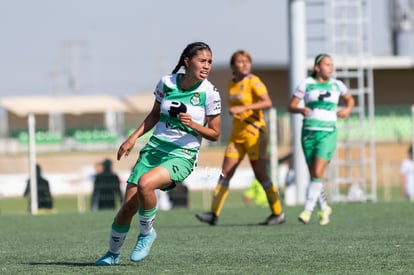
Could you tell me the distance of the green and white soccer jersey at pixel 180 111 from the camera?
9359 millimetres

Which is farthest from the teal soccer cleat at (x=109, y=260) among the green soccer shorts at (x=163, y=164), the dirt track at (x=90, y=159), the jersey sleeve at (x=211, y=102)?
the dirt track at (x=90, y=159)

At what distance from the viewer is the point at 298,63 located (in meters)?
23.0

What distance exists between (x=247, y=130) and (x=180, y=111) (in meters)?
5.55

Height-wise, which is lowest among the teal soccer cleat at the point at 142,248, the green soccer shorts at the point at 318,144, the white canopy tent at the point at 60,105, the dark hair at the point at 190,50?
the white canopy tent at the point at 60,105

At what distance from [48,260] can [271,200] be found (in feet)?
16.9

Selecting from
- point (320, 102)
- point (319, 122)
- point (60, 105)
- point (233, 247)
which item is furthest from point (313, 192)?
point (60, 105)

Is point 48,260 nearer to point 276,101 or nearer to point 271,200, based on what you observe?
point 271,200

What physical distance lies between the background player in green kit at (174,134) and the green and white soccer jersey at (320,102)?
17.0 ft

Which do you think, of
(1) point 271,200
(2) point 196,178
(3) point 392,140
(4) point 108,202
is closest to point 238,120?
(1) point 271,200

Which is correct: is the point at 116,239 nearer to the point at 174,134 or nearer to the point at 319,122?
the point at 174,134

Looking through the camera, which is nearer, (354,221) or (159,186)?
(159,186)

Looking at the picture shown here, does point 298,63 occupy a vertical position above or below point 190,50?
below

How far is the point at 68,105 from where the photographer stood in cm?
10012

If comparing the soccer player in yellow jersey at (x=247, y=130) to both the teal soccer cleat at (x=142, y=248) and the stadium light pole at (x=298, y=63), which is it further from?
the stadium light pole at (x=298, y=63)
